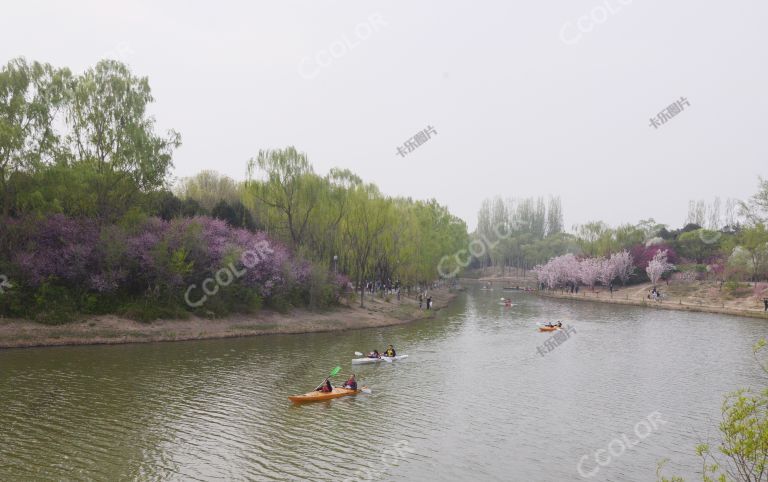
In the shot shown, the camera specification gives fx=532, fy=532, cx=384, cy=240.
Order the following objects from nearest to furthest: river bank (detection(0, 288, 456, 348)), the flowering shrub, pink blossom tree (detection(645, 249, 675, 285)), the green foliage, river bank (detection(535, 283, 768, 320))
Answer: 1. river bank (detection(0, 288, 456, 348))
2. the green foliage
3. the flowering shrub
4. river bank (detection(535, 283, 768, 320))
5. pink blossom tree (detection(645, 249, 675, 285))

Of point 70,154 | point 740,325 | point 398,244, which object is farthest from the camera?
point 398,244

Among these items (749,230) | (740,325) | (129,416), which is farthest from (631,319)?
(129,416)

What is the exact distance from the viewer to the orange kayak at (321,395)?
23188mm

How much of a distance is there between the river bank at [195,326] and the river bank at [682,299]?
40971mm

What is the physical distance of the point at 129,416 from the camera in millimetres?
20453

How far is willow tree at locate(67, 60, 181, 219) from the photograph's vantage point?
134 feet

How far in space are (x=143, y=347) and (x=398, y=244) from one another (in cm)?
4088

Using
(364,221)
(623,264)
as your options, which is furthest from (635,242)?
(364,221)

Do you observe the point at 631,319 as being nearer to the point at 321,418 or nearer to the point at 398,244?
the point at 398,244

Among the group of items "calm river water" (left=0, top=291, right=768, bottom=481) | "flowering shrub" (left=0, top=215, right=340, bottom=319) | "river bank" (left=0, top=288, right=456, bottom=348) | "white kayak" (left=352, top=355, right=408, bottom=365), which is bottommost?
"calm river water" (left=0, top=291, right=768, bottom=481)

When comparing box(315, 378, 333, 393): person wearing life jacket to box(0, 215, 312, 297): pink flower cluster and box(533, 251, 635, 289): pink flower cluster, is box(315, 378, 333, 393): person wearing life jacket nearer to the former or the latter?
box(0, 215, 312, 297): pink flower cluster

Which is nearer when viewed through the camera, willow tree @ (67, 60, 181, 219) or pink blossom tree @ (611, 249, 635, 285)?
willow tree @ (67, 60, 181, 219)

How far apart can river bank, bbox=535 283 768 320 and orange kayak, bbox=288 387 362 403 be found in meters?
58.5

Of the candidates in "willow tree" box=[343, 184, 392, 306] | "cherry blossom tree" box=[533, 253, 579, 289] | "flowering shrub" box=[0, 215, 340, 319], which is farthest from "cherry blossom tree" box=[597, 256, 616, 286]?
"flowering shrub" box=[0, 215, 340, 319]
